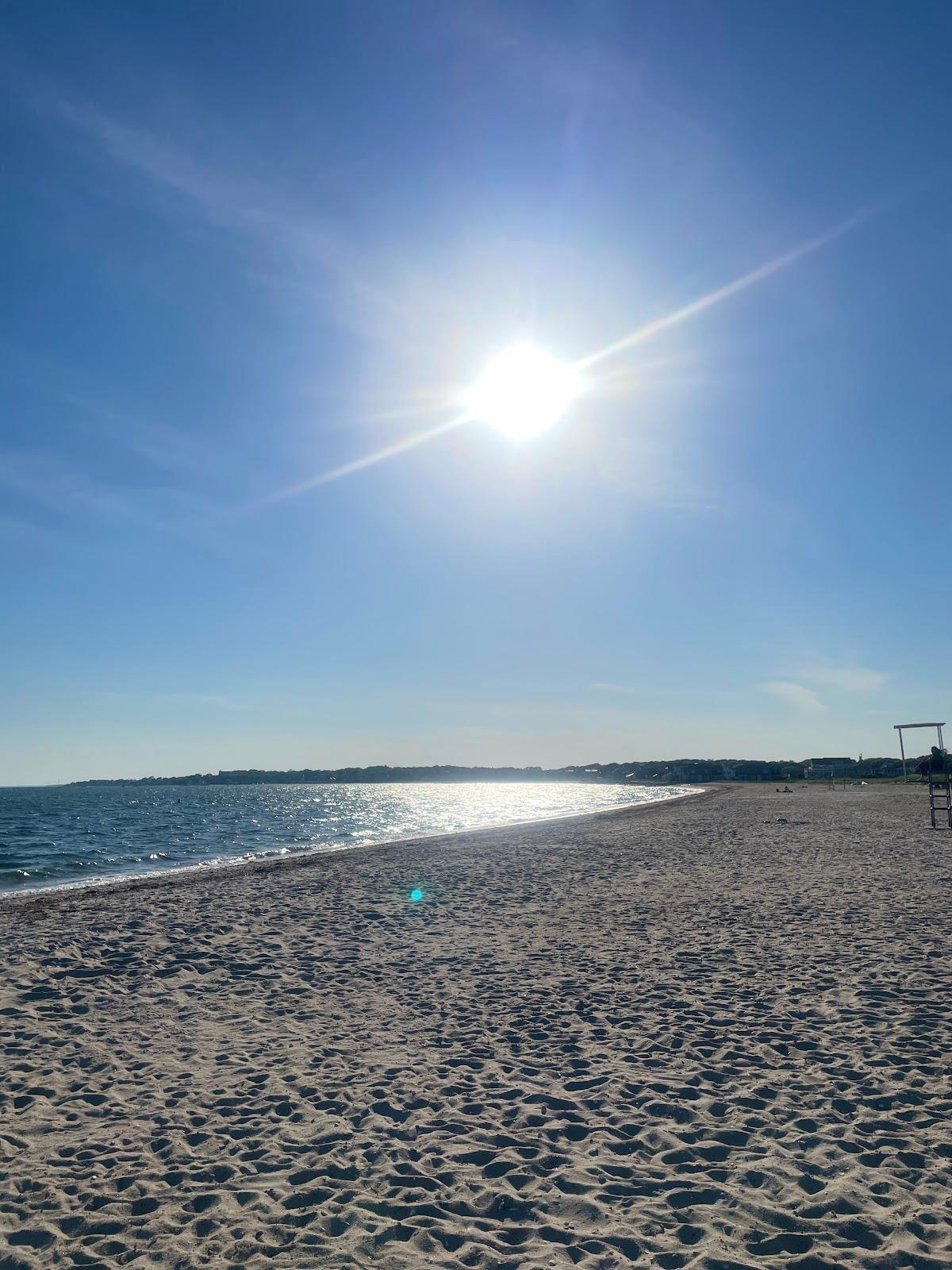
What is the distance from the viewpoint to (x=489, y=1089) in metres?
7.87

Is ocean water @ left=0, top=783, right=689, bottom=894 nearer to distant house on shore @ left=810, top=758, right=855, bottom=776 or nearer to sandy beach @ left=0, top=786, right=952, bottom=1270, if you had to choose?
sandy beach @ left=0, top=786, right=952, bottom=1270

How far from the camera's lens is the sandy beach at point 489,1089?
5.35 m

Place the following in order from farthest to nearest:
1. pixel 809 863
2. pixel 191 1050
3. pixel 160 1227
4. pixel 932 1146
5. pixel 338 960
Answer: pixel 809 863 < pixel 338 960 < pixel 191 1050 < pixel 932 1146 < pixel 160 1227

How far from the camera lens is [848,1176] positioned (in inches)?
231

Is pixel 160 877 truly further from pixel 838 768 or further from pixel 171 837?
pixel 838 768

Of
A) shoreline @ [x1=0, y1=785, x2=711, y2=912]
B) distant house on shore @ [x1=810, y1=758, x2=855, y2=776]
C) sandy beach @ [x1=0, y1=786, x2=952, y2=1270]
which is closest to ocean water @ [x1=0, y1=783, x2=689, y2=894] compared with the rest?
shoreline @ [x1=0, y1=785, x2=711, y2=912]

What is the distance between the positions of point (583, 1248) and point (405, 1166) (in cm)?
182

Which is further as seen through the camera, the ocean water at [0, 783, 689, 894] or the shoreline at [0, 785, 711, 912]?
the ocean water at [0, 783, 689, 894]

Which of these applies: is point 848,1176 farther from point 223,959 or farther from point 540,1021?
point 223,959

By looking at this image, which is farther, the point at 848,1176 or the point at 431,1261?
the point at 848,1176

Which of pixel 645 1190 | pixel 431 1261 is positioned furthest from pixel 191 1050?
pixel 645 1190

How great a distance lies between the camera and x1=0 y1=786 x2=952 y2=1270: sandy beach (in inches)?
211

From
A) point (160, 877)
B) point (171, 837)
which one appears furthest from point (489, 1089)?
point (171, 837)

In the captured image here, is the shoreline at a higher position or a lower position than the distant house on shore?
lower
